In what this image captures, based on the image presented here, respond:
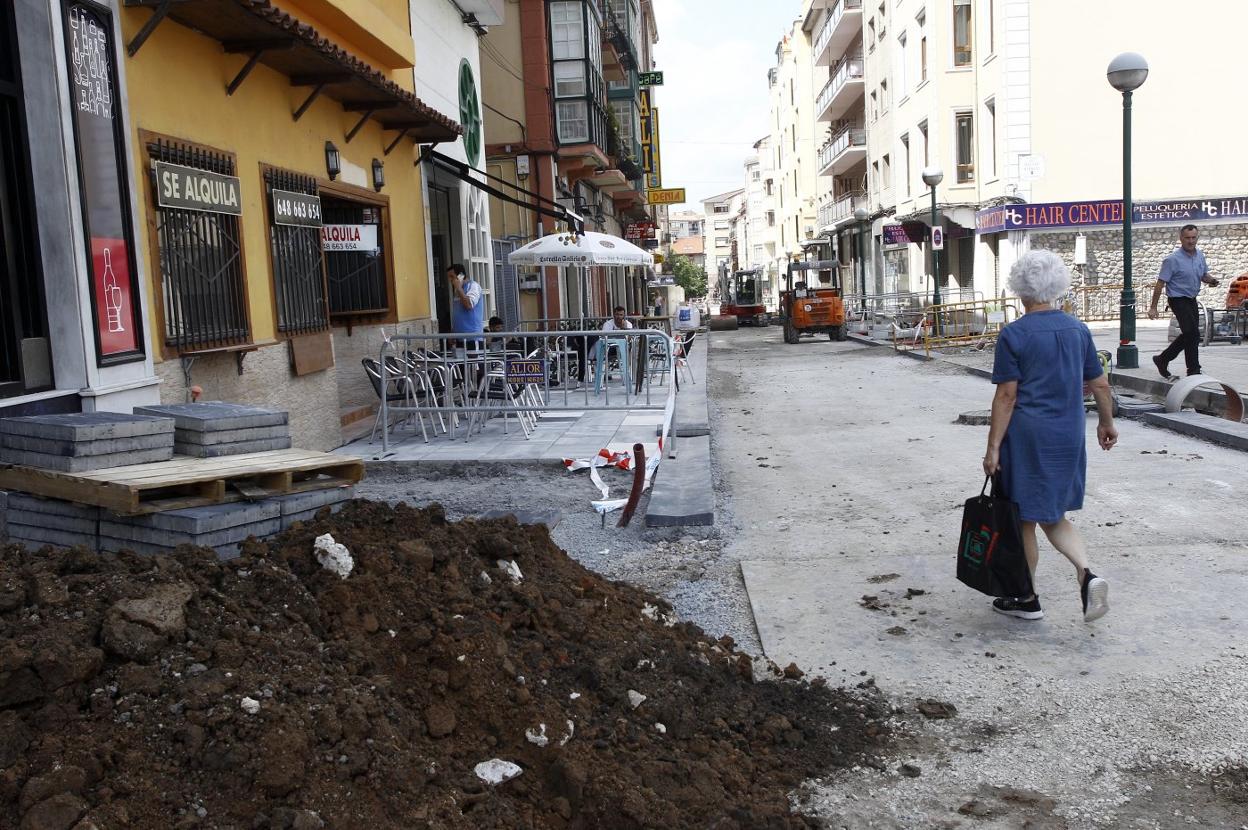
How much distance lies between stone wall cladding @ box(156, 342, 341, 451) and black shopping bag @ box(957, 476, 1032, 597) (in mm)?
4997

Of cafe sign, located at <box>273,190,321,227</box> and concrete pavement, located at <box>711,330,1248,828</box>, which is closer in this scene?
concrete pavement, located at <box>711,330,1248,828</box>

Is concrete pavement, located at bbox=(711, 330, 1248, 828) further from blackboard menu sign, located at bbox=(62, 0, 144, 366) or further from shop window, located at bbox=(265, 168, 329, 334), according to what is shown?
shop window, located at bbox=(265, 168, 329, 334)

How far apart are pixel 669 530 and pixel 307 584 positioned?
3.40 m

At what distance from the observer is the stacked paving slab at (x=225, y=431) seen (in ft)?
16.5

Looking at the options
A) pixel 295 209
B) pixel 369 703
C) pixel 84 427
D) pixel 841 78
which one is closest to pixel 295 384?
pixel 295 209

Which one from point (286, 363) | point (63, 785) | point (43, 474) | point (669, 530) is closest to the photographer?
point (63, 785)

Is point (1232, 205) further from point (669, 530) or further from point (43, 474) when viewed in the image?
point (43, 474)

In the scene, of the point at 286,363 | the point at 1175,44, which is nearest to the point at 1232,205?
the point at 1175,44

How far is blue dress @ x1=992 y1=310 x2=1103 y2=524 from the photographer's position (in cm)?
489

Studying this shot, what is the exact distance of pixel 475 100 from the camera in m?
18.6

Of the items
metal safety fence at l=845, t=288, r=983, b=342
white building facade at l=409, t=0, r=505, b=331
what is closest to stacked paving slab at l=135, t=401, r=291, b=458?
white building facade at l=409, t=0, r=505, b=331

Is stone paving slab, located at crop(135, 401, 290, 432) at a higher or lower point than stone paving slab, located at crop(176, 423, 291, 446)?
higher

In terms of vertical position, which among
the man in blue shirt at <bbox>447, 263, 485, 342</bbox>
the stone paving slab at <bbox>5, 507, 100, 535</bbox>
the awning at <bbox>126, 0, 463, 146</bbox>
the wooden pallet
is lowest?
the stone paving slab at <bbox>5, 507, 100, 535</bbox>

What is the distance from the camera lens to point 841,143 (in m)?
50.8
